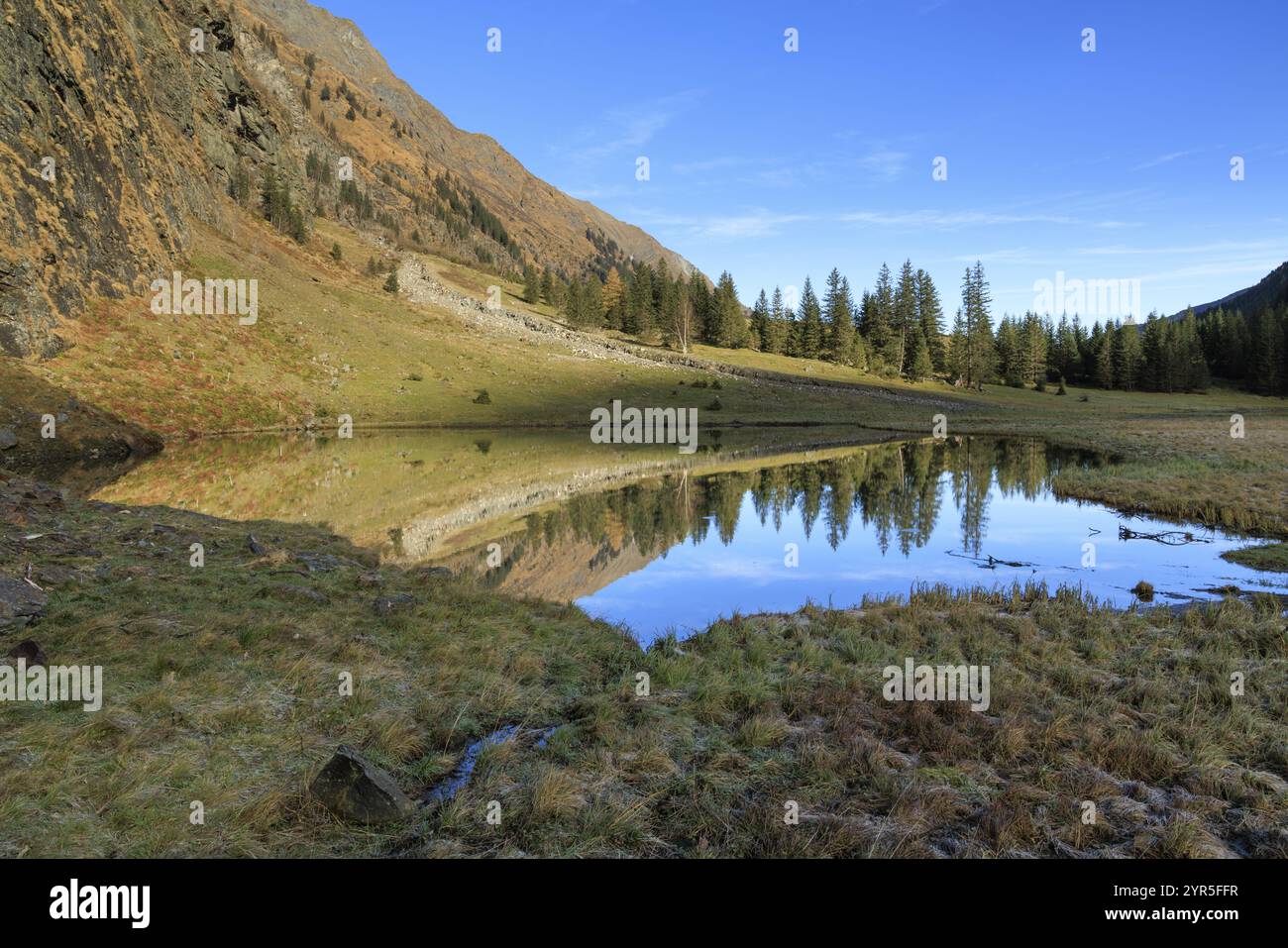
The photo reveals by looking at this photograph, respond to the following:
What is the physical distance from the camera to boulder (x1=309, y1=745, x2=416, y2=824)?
18.4ft

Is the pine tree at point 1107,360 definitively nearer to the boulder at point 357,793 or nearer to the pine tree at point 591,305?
the pine tree at point 591,305

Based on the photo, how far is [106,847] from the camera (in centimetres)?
486

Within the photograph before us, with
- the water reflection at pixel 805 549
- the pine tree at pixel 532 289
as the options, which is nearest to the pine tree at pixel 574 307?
the pine tree at pixel 532 289

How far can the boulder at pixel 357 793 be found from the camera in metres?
5.62

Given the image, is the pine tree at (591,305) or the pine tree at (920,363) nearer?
the pine tree at (920,363)

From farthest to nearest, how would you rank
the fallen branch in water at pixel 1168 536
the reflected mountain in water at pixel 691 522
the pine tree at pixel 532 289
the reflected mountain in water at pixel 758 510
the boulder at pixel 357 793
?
the pine tree at pixel 532 289 → the fallen branch in water at pixel 1168 536 → the reflected mountain in water at pixel 758 510 → the reflected mountain in water at pixel 691 522 → the boulder at pixel 357 793

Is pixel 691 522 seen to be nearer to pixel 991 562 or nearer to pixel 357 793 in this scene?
pixel 991 562

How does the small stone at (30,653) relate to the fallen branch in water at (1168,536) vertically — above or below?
above

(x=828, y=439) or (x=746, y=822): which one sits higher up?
(x=828, y=439)

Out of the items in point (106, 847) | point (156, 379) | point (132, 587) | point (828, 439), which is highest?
point (156, 379)
